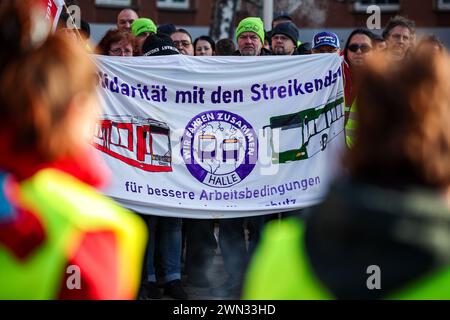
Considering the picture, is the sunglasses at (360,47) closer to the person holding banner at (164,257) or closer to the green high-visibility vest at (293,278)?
the person holding banner at (164,257)

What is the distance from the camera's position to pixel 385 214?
1.76m

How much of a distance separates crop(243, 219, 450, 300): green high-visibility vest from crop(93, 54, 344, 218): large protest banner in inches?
198

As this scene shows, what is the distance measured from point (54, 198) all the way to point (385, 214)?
2.51 ft

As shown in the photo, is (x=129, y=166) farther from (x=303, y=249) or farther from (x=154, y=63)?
(x=303, y=249)

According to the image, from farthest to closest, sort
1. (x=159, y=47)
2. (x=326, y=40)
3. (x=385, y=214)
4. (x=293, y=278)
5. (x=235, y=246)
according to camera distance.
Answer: (x=326, y=40), (x=159, y=47), (x=235, y=246), (x=293, y=278), (x=385, y=214)

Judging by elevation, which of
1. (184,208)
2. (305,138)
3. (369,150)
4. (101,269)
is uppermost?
(369,150)

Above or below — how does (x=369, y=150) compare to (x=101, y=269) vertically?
above

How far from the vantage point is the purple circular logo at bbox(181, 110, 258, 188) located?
23.2 ft

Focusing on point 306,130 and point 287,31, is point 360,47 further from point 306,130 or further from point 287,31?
point 287,31

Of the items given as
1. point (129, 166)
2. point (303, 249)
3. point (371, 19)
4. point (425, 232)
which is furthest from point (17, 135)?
point (371, 19)

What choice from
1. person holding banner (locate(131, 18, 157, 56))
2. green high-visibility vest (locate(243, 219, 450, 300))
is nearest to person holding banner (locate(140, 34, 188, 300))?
person holding banner (locate(131, 18, 157, 56))

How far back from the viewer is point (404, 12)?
103 ft

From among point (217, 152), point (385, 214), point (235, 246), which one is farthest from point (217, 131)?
point (385, 214)

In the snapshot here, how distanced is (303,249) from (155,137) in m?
5.29
